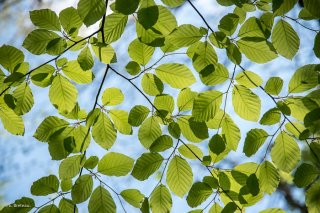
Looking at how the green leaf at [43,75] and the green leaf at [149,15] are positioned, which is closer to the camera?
the green leaf at [149,15]

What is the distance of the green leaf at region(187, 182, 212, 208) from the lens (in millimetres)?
1080

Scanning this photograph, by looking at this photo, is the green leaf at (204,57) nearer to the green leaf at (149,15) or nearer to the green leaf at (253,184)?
the green leaf at (149,15)

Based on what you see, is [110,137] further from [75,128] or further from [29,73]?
[29,73]

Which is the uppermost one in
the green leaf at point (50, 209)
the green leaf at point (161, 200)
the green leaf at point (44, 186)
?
the green leaf at point (44, 186)

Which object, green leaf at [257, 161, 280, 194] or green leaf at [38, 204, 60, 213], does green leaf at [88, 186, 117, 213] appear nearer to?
green leaf at [38, 204, 60, 213]

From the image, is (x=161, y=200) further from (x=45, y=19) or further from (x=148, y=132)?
(x=45, y=19)

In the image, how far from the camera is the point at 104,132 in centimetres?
112

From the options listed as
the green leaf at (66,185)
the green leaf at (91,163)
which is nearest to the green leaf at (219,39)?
the green leaf at (91,163)

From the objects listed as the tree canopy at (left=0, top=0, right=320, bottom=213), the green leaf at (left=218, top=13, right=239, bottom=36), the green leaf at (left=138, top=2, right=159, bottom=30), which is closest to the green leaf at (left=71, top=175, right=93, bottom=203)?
the tree canopy at (left=0, top=0, right=320, bottom=213)

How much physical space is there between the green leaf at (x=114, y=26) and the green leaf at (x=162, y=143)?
0.36 m

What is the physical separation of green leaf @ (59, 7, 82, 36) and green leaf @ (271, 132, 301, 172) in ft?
2.48

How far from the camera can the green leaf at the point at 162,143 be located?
1078 millimetres

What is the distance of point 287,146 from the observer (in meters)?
1.05

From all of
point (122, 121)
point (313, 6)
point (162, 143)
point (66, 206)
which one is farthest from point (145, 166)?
point (313, 6)
